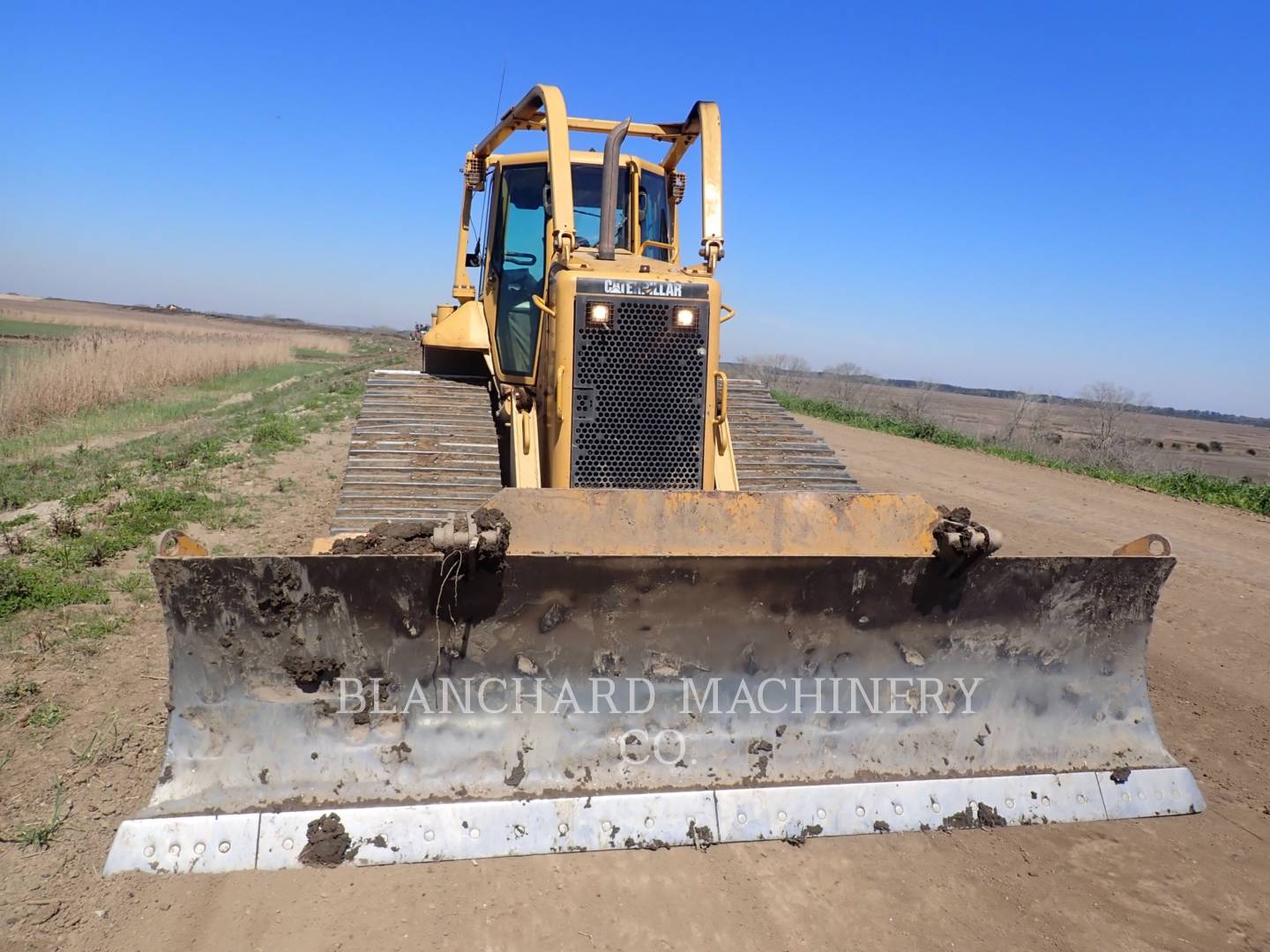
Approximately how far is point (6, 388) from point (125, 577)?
11.8 metres

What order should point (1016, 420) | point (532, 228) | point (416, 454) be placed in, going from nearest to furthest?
point (416, 454)
point (532, 228)
point (1016, 420)

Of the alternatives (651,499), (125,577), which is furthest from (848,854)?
(125,577)

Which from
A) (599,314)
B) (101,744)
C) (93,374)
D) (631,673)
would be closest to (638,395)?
(599,314)

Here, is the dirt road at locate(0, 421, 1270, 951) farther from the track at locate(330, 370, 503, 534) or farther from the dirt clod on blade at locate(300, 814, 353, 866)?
the track at locate(330, 370, 503, 534)

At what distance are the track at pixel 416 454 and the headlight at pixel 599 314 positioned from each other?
4.72 ft

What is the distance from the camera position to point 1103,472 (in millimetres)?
14508

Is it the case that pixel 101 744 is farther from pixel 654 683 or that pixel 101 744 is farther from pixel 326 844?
pixel 654 683

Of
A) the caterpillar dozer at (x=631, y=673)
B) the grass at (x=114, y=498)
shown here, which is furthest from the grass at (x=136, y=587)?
the caterpillar dozer at (x=631, y=673)

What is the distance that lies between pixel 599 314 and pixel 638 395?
1.52 ft

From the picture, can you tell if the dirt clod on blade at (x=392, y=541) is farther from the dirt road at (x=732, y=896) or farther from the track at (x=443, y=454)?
the dirt road at (x=732, y=896)

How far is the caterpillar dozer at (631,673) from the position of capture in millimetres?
3121

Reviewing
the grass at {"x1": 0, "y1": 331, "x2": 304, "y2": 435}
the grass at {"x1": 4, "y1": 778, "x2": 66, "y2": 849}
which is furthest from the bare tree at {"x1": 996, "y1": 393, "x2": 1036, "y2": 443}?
the grass at {"x1": 4, "y1": 778, "x2": 66, "y2": 849}

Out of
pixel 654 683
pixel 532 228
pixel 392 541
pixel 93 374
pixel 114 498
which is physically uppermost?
pixel 532 228

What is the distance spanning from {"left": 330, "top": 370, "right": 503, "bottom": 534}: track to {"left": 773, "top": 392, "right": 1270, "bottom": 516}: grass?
11.5 m
